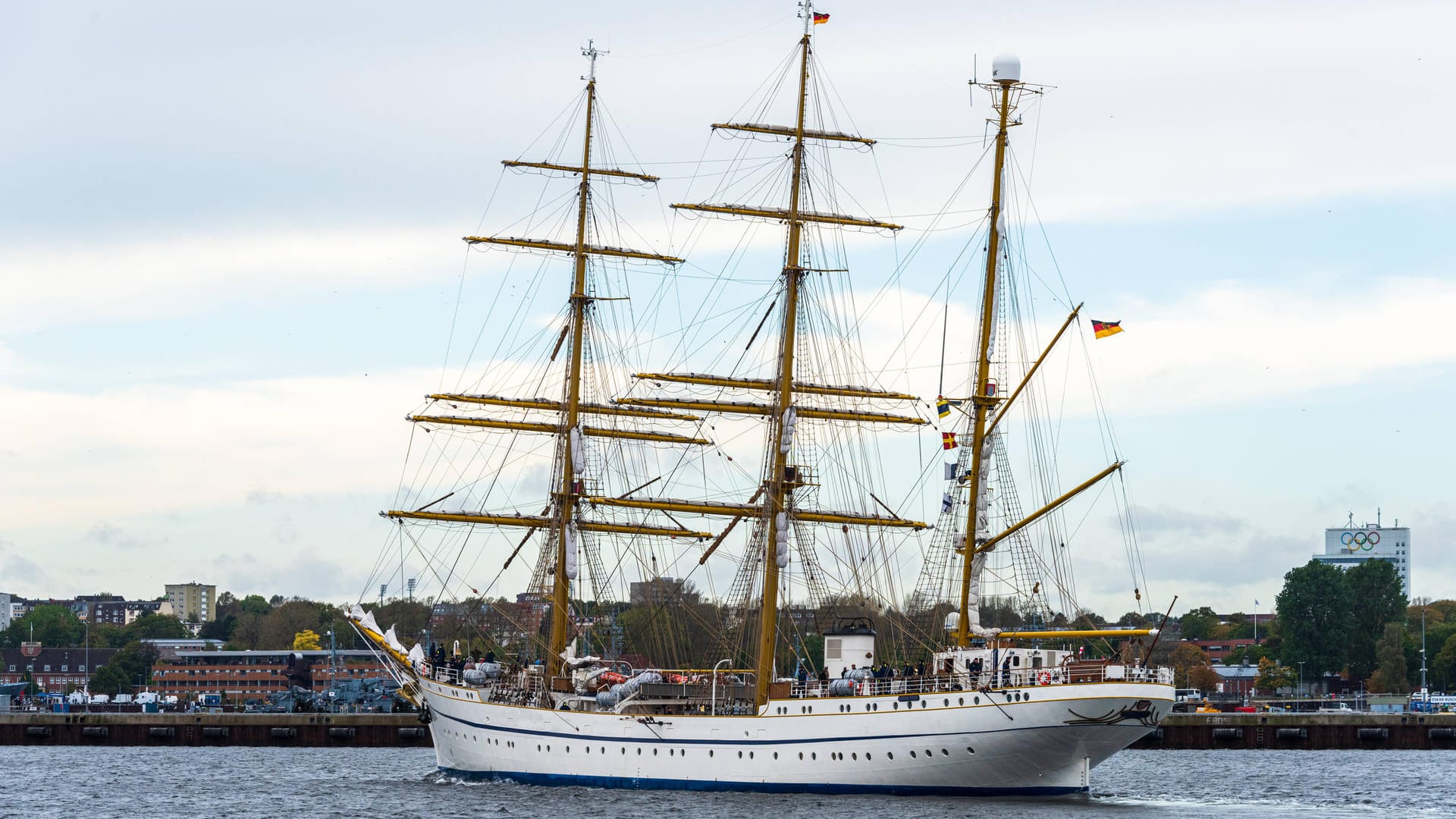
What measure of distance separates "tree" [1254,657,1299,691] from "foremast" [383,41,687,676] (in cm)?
11525

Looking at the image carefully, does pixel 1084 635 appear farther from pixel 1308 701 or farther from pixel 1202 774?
pixel 1308 701

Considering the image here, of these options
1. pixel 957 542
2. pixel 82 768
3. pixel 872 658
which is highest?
pixel 957 542

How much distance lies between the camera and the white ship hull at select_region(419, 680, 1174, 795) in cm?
6306

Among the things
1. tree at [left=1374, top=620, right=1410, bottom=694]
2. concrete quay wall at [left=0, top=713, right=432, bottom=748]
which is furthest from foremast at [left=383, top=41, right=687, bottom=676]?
tree at [left=1374, top=620, right=1410, bottom=694]

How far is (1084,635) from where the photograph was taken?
65.9 meters

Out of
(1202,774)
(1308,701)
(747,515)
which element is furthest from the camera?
(1308,701)

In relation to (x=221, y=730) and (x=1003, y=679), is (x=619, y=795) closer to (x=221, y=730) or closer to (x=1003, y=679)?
(x=1003, y=679)

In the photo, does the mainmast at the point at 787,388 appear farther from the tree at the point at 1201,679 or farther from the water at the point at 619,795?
the tree at the point at 1201,679

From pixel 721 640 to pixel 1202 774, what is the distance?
26345 millimetres

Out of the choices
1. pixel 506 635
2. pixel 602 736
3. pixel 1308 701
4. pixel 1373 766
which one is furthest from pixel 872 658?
pixel 1308 701

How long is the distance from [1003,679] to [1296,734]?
5953 cm

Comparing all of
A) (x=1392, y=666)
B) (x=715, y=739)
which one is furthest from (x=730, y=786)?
(x=1392, y=666)

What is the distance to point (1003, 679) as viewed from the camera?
6406cm

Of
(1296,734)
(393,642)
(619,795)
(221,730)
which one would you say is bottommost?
(221,730)
